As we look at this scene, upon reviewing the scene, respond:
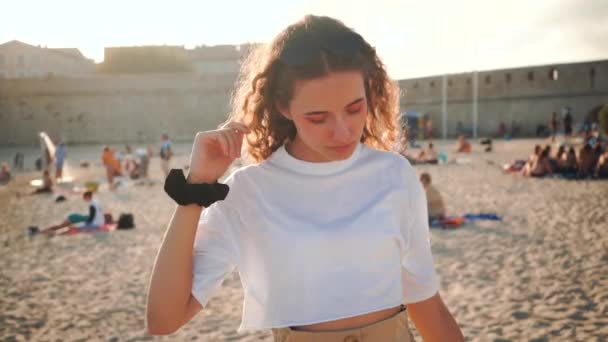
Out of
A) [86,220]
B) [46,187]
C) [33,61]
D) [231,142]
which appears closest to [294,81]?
[231,142]

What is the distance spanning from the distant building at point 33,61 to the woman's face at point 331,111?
4187 centimetres

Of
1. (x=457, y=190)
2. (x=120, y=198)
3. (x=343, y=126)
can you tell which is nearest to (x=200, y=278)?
(x=343, y=126)

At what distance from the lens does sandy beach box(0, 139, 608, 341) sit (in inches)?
158

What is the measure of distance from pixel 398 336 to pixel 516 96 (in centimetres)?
3474

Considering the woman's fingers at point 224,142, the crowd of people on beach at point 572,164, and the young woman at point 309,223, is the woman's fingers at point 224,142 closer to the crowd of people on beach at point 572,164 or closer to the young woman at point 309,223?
the young woman at point 309,223

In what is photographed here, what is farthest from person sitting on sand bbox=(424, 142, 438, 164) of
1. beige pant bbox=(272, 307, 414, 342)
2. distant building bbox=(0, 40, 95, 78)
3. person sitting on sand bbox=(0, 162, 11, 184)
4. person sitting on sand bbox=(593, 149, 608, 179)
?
distant building bbox=(0, 40, 95, 78)

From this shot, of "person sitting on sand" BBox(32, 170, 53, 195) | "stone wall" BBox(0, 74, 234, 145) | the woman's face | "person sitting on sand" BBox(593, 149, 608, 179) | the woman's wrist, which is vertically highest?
"stone wall" BBox(0, 74, 234, 145)

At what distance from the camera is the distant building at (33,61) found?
1587 inches

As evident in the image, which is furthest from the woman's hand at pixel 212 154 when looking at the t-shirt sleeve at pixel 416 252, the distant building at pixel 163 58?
the distant building at pixel 163 58

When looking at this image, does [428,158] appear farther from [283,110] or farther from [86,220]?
[283,110]

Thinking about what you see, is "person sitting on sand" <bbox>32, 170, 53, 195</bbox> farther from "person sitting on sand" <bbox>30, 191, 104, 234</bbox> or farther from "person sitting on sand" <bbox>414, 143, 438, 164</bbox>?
"person sitting on sand" <bbox>414, 143, 438, 164</bbox>

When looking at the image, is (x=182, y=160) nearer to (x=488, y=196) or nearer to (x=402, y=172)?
(x=488, y=196)

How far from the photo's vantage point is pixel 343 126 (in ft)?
3.87

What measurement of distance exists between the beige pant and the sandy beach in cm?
275
